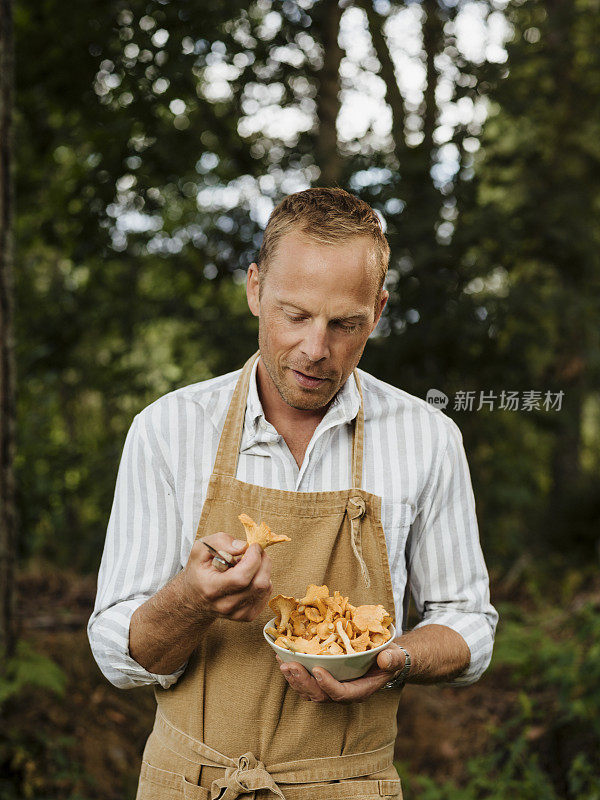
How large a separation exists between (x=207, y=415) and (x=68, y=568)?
4.17 meters

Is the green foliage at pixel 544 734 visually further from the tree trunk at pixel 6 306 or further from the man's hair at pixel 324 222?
the man's hair at pixel 324 222

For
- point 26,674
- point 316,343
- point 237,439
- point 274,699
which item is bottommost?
point 26,674

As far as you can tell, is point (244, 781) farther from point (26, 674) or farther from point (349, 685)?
point (26, 674)

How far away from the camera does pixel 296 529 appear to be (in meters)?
1.75

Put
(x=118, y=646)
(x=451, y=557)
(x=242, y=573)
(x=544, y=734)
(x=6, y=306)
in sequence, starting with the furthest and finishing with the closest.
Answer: (x=544, y=734)
(x=6, y=306)
(x=451, y=557)
(x=118, y=646)
(x=242, y=573)

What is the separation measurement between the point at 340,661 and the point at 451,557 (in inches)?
18.5

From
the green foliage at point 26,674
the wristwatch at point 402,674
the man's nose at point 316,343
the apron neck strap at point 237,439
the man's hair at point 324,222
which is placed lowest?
the green foliage at point 26,674

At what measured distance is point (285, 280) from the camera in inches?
66.5

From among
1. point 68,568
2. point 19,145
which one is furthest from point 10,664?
point 19,145

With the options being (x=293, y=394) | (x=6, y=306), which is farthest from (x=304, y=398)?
(x=6, y=306)

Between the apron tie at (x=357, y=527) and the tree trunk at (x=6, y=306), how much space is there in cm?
212

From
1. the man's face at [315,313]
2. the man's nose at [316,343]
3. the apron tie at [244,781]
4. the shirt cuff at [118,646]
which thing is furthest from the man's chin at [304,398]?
the apron tie at [244,781]

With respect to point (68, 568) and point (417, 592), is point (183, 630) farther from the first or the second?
point (68, 568)

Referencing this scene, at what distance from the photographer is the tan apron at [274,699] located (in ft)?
5.63
